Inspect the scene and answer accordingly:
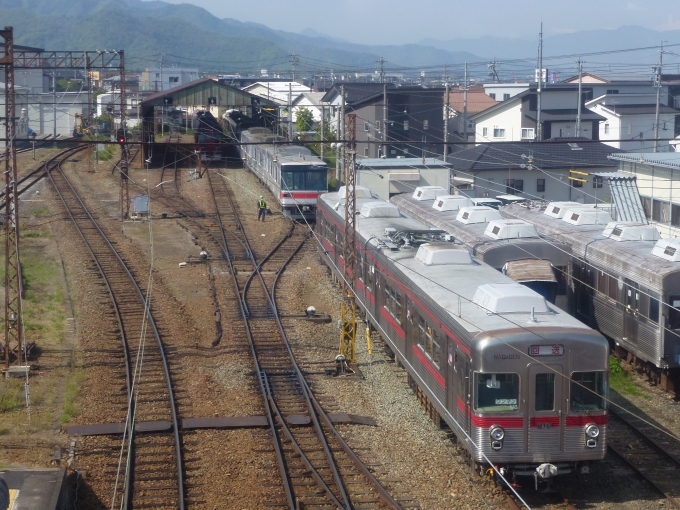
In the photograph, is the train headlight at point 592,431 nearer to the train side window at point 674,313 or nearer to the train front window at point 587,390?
the train front window at point 587,390

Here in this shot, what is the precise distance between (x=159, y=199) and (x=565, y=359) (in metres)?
23.1

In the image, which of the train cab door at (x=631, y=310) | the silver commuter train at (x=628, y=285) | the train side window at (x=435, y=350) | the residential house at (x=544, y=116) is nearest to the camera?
the train side window at (x=435, y=350)

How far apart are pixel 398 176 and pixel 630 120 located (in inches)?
805

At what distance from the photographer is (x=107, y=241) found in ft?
73.0

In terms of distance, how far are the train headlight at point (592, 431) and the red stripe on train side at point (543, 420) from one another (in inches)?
12.3

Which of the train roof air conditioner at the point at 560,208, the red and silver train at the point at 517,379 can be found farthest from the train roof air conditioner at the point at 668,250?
the train roof air conditioner at the point at 560,208

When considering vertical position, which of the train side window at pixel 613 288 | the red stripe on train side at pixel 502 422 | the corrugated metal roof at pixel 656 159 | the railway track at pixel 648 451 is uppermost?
the corrugated metal roof at pixel 656 159

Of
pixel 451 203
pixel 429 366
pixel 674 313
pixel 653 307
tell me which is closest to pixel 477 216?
pixel 451 203

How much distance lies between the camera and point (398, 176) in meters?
24.0

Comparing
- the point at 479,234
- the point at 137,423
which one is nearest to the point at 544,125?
the point at 479,234

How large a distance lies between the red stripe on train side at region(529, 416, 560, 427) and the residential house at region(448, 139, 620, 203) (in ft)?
67.1

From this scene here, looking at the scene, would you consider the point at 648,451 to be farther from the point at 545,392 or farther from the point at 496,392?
the point at 496,392

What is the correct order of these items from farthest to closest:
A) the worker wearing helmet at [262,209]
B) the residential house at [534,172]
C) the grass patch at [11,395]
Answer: the residential house at [534,172], the worker wearing helmet at [262,209], the grass patch at [11,395]

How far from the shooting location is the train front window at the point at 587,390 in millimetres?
8141
